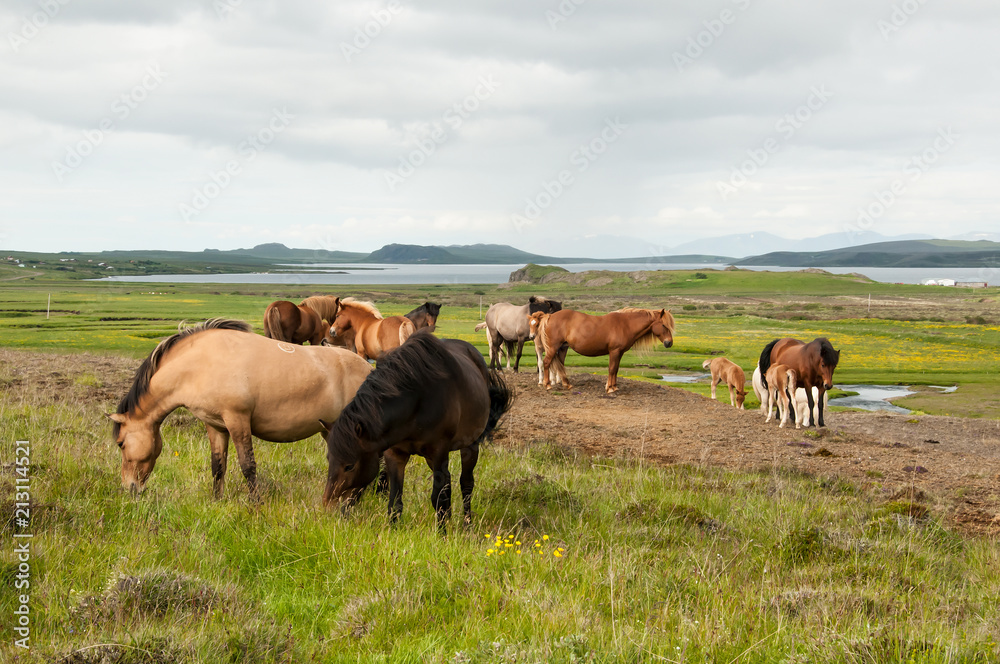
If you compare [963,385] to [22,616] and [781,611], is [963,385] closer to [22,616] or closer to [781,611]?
[781,611]

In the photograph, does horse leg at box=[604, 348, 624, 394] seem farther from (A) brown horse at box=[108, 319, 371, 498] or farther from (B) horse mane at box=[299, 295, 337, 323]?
(A) brown horse at box=[108, 319, 371, 498]

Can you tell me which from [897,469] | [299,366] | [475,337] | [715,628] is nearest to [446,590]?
[715,628]

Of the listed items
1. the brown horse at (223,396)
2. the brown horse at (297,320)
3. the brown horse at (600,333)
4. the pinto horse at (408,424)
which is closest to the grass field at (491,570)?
the pinto horse at (408,424)

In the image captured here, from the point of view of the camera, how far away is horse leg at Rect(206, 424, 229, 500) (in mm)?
6543

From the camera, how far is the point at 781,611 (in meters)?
4.40

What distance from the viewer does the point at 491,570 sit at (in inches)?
185

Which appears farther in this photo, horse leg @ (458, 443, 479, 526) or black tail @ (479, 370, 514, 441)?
black tail @ (479, 370, 514, 441)

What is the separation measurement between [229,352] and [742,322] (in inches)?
2070

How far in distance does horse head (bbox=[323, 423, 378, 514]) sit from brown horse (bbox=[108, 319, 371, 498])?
1148 mm

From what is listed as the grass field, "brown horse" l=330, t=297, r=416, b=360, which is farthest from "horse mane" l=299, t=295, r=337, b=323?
the grass field

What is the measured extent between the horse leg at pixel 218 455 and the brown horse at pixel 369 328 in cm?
1008

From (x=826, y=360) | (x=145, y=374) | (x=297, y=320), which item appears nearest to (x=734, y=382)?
(x=826, y=360)

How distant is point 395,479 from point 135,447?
2532 millimetres

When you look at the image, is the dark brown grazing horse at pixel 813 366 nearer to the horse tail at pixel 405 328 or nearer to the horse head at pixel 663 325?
the horse head at pixel 663 325
